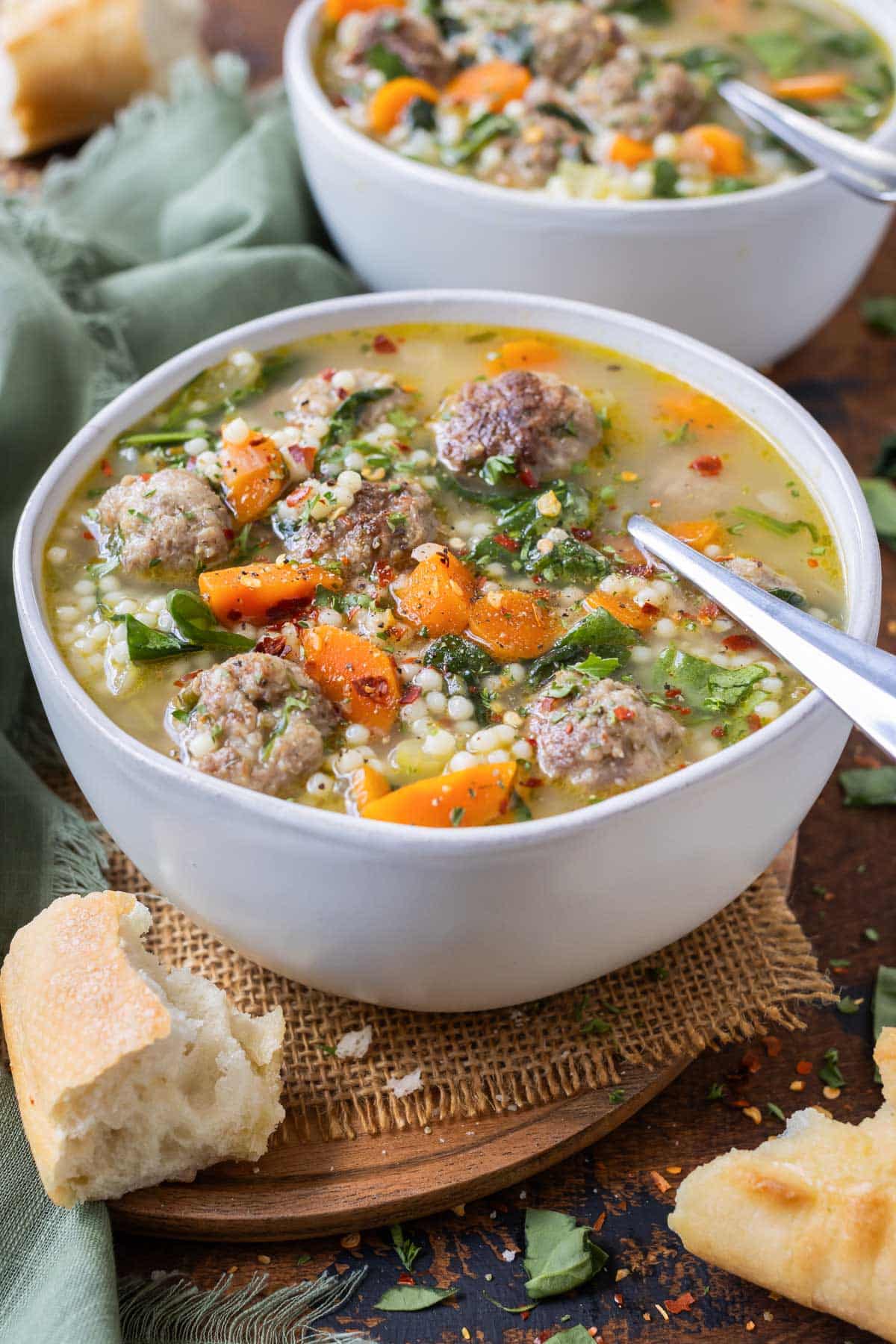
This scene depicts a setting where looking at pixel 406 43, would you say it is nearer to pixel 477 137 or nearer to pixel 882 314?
pixel 477 137

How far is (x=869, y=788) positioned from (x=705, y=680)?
86 cm

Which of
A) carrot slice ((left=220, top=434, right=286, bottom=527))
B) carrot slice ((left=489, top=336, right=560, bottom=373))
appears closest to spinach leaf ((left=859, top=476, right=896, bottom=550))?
carrot slice ((left=489, top=336, right=560, bottom=373))

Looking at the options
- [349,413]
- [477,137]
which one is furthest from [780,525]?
[477,137]

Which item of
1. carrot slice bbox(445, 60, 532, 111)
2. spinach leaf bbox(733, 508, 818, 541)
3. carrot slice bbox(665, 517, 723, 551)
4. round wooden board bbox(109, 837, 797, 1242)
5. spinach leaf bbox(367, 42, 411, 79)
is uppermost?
spinach leaf bbox(367, 42, 411, 79)

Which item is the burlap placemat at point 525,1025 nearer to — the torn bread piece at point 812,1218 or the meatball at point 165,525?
the torn bread piece at point 812,1218

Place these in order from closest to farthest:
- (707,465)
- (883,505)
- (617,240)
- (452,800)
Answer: (452,800) < (707,465) < (617,240) < (883,505)

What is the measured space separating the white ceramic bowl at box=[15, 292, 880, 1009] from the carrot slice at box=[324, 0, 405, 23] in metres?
2.66

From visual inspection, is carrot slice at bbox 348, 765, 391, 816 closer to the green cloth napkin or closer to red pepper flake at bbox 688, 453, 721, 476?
the green cloth napkin

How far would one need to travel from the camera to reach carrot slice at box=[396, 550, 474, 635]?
2.80 meters

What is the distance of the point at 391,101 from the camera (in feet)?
14.3

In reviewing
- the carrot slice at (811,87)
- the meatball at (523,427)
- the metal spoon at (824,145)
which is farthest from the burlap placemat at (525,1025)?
the carrot slice at (811,87)

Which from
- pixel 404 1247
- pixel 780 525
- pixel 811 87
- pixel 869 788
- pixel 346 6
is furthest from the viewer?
pixel 346 6

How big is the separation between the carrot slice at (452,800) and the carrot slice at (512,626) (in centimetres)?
36

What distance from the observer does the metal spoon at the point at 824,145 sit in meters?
3.95
